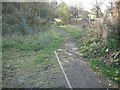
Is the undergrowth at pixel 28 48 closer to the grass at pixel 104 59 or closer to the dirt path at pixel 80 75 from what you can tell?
the dirt path at pixel 80 75

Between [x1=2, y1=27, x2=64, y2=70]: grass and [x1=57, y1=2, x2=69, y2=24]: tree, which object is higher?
[x1=2, y1=27, x2=64, y2=70]: grass

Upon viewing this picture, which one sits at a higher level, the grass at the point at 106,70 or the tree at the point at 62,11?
the grass at the point at 106,70

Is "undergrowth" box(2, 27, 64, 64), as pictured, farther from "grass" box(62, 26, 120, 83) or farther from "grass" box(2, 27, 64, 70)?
"grass" box(62, 26, 120, 83)

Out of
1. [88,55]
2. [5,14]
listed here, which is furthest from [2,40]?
[88,55]

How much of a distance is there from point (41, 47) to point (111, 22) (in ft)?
13.9

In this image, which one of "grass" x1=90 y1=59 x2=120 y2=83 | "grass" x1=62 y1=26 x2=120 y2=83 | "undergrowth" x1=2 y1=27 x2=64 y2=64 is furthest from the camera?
"undergrowth" x1=2 y1=27 x2=64 y2=64

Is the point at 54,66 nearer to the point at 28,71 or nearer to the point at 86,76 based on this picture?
the point at 28,71

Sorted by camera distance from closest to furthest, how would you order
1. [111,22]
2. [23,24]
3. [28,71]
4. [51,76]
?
1. [51,76]
2. [28,71]
3. [111,22]
4. [23,24]

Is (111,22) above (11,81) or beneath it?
above

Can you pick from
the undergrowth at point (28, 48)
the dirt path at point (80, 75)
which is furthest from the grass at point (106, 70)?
the undergrowth at point (28, 48)

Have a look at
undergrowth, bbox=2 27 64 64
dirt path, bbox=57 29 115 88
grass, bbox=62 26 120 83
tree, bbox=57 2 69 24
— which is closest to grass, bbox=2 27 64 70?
undergrowth, bbox=2 27 64 64

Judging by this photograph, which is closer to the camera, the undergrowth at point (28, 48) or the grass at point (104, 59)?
the grass at point (104, 59)

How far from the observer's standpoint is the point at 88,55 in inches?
473

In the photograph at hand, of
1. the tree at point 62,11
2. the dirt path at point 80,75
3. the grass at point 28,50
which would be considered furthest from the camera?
the tree at point 62,11
